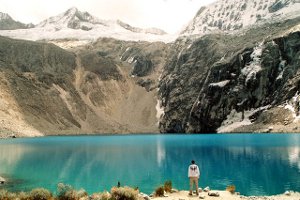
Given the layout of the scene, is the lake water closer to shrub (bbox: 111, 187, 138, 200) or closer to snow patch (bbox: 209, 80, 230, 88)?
shrub (bbox: 111, 187, 138, 200)

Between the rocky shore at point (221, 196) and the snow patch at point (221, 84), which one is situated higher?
the snow patch at point (221, 84)

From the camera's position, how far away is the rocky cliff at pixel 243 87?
146 meters

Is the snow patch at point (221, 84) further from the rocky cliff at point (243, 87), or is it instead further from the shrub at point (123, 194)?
the shrub at point (123, 194)

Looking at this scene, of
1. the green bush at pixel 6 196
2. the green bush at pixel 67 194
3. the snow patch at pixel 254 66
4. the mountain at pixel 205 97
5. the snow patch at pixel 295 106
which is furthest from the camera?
the snow patch at pixel 254 66

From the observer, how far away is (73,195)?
26250mm

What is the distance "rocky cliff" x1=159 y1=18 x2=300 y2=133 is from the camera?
146 meters

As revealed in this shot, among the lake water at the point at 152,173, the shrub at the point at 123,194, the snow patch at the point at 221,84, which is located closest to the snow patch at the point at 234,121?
the snow patch at the point at 221,84

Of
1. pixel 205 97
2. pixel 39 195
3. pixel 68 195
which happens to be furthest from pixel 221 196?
pixel 205 97

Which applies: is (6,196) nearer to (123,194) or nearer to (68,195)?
(68,195)

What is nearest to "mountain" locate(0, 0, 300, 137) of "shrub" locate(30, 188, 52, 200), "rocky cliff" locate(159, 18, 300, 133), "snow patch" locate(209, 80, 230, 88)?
"rocky cliff" locate(159, 18, 300, 133)

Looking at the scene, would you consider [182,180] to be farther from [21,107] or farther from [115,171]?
[21,107]

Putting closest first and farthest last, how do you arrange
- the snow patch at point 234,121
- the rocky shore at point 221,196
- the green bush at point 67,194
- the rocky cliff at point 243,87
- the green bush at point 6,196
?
1. the green bush at point 6,196
2. the green bush at point 67,194
3. the rocky shore at point 221,196
4. the rocky cliff at point 243,87
5. the snow patch at point 234,121

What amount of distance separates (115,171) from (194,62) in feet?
518

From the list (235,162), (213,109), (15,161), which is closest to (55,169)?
(15,161)
